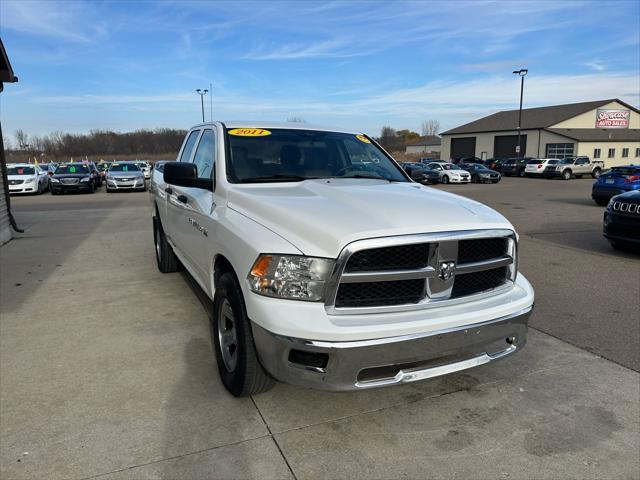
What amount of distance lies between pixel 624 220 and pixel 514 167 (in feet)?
114

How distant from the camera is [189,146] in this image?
17.5 ft

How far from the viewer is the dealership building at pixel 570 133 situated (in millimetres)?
52594

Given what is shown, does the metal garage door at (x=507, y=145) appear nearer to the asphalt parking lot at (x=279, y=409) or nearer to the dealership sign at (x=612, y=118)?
the dealership sign at (x=612, y=118)

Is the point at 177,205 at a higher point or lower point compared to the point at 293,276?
higher

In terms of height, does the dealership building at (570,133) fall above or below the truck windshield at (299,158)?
above

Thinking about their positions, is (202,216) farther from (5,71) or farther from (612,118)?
(612,118)

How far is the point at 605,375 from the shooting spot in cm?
372

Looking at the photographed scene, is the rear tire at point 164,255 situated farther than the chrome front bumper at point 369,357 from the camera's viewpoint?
Yes

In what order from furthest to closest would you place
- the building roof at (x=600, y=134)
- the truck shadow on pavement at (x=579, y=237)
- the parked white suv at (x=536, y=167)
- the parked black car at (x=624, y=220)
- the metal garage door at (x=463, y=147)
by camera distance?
the metal garage door at (x=463, y=147), the building roof at (x=600, y=134), the parked white suv at (x=536, y=167), the truck shadow on pavement at (x=579, y=237), the parked black car at (x=624, y=220)

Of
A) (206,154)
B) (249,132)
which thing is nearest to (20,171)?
(206,154)

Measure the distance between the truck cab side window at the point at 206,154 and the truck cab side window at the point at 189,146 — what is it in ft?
1.10

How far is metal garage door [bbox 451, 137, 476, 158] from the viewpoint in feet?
207

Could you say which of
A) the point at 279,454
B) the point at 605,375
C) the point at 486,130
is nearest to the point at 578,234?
the point at 605,375

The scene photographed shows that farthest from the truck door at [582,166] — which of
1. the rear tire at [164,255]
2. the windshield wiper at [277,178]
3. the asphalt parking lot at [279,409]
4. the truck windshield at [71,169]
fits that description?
the windshield wiper at [277,178]
